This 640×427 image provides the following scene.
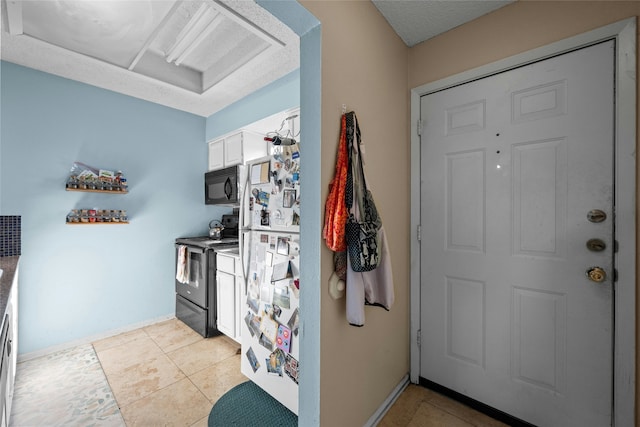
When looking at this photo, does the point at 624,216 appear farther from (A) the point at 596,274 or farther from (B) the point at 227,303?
(B) the point at 227,303

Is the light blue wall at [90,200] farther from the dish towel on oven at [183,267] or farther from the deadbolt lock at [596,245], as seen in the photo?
the deadbolt lock at [596,245]

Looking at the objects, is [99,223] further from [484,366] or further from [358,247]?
[484,366]

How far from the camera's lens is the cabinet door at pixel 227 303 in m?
2.39

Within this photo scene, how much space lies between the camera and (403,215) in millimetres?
1864

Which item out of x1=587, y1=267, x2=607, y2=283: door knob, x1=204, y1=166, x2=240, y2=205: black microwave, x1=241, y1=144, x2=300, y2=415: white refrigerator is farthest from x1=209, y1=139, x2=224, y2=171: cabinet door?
x1=587, y1=267, x2=607, y2=283: door knob

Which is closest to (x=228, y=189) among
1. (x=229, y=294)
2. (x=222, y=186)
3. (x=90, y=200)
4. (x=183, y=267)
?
(x=222, y=186)

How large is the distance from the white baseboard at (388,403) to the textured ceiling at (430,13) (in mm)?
2328

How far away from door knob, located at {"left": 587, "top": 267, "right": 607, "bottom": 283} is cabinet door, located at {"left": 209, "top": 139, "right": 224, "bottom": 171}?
3.24m

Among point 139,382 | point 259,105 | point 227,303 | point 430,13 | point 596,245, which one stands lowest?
point 139,382

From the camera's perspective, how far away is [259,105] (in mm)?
2742

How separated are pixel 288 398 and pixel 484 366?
1199mm

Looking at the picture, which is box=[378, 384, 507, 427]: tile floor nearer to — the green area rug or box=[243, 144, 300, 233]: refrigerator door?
the green area rug

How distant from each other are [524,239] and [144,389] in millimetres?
2621

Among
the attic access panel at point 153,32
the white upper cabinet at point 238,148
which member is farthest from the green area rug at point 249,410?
the attic access panel at point 153,32
